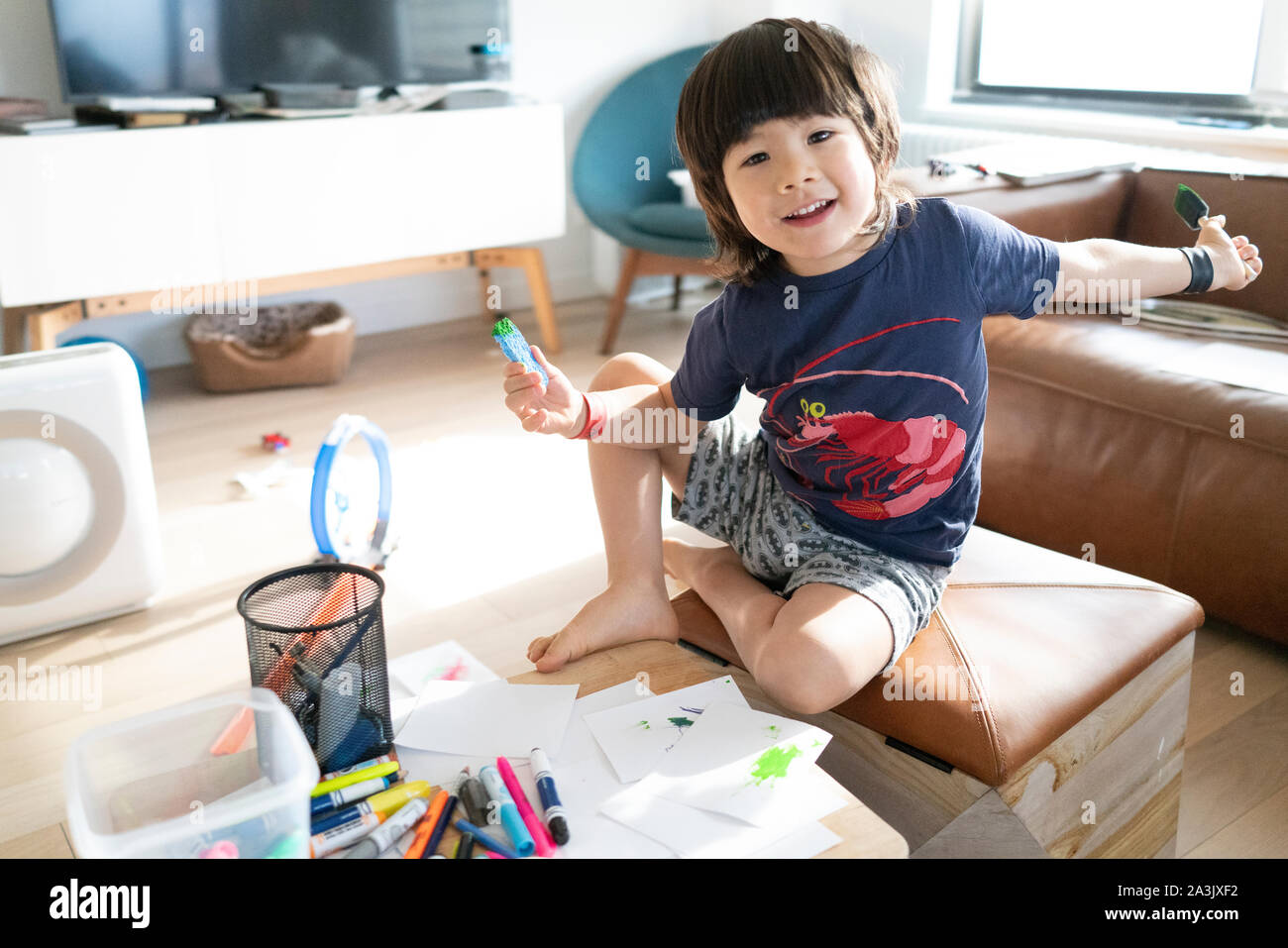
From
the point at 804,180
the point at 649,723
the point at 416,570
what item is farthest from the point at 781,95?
the point at 416,570

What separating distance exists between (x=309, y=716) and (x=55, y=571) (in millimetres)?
881

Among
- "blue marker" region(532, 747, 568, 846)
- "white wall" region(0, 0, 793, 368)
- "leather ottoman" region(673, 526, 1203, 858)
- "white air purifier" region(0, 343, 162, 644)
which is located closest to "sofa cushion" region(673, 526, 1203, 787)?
"leather ottoman" region(673, 526, 1203, 858)

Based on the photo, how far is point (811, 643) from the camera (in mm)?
1037

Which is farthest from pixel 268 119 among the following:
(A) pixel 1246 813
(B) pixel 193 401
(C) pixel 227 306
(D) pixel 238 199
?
(A) pixel 1246 813

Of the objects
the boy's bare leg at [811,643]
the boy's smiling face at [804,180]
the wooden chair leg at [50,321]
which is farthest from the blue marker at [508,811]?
the wooden chair leg at [50,321]

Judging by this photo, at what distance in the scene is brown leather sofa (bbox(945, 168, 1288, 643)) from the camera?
56.4 inches

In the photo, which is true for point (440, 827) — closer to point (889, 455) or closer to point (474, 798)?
point (474, 798)

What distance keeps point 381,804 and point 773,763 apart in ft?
0.97

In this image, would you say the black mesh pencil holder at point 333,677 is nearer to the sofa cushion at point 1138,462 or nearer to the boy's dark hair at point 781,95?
the boy's dark hair at point 781,95

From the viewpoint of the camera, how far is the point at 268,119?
242cm

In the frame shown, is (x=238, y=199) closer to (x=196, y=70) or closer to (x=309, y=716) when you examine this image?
(x=196, y=70)

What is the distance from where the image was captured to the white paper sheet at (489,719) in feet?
3.01
